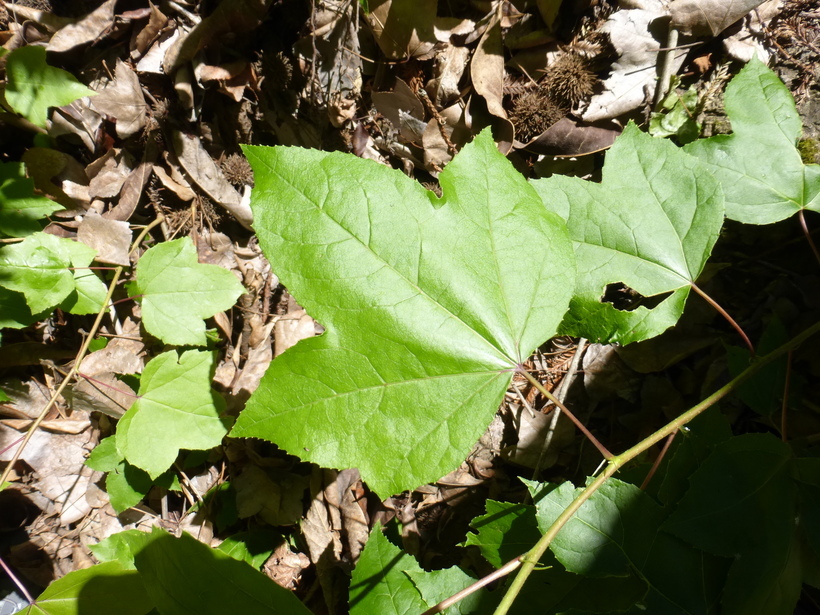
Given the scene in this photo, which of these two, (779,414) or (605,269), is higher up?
(605,269)

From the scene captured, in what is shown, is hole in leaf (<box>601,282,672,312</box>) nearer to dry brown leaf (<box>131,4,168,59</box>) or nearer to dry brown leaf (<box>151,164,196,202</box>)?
dry brown leaf (<box>151,164,196,202</box>)

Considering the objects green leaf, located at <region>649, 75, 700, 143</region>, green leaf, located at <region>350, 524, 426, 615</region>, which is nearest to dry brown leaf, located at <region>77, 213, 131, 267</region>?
green leaf, located at <region>350, 524, 426, 615</region>

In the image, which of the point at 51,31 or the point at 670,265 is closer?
the point at 670,265

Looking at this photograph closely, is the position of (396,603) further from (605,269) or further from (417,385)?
Answer: (605,269)

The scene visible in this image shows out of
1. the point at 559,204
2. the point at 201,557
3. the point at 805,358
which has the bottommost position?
the point at 201,557

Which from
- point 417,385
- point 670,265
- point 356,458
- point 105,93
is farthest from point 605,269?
point 105,93

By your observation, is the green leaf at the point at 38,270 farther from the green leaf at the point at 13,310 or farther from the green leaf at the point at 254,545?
the green leaf at the point at 254,545

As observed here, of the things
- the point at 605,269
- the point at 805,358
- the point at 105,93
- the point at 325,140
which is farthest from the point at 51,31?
the point at 805,358

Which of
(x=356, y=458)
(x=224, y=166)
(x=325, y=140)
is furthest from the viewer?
(x=224, y=166)

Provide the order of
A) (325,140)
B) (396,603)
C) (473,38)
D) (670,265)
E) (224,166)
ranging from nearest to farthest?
(670,265) < (396,603) < (473,38) < (325,140) < (224,166)
